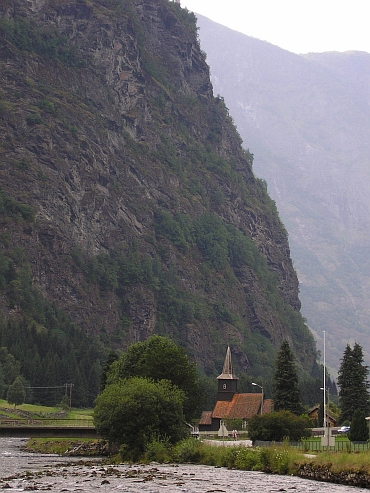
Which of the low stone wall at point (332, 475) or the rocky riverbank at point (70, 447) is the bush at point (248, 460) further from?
the rocky riverbank at point (70, 447)

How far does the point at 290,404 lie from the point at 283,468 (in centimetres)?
4753

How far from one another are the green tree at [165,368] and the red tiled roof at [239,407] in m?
31.5

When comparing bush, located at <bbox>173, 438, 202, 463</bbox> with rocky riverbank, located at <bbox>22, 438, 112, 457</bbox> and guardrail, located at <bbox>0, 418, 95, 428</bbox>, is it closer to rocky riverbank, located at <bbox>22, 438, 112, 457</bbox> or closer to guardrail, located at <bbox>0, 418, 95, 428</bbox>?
rocky riverbank, located at <bbox>22, 438, 112, 457</bbox>

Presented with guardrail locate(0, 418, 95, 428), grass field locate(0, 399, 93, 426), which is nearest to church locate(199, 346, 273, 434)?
guardrail locate(0, 418, 95, 428)

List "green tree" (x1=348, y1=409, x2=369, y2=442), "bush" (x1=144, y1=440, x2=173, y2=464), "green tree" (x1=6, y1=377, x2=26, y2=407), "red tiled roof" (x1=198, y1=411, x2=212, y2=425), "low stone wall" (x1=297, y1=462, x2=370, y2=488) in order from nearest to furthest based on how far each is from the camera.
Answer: "low stone wall" (x1=297, y1=462, x2=370, y2=488) < "green tree" (x1=348, y1=409, x2=369, y2=442) < "bush" (x1=144, y1=440, x2=173, y2=464) < "red tiled roof" (x1=198, y1=411, x2=212, y2=425) < "green tree" (x1=6, y1=377, x2=26, y2=407)

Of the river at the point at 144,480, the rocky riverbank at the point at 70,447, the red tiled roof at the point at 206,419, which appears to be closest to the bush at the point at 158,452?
the river at the point at 144,480

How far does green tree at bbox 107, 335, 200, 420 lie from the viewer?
111562 millimetres

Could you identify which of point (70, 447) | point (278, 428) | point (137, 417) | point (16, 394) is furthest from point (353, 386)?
point (16, 394)

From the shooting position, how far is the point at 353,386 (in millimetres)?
130125

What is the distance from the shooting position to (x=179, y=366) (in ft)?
370

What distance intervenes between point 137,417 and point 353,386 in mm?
47874

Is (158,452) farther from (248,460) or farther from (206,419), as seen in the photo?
(206,419)

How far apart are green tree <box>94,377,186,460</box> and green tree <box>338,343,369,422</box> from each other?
135 ft

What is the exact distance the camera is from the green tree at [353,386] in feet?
425
